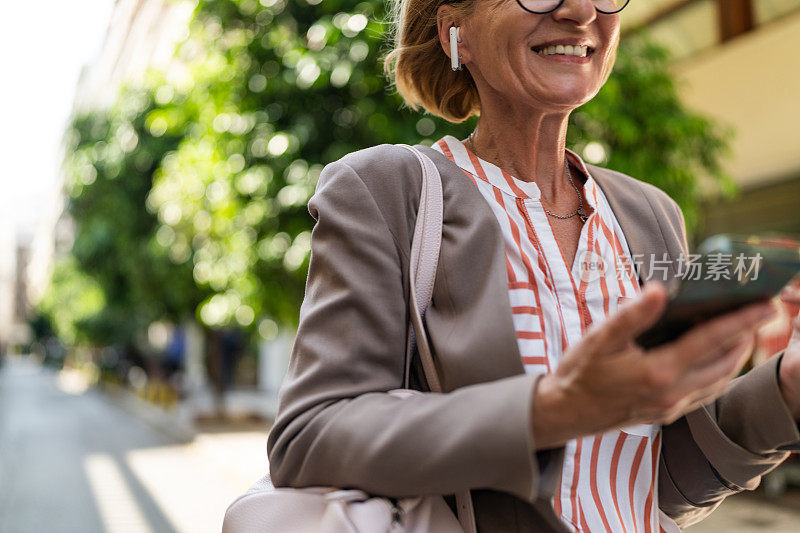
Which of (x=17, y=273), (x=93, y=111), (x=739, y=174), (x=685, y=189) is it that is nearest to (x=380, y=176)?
(x=685, y=189)

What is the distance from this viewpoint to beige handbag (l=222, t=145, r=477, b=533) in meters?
0.95

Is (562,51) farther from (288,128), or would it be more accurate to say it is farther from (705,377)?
(288,128)

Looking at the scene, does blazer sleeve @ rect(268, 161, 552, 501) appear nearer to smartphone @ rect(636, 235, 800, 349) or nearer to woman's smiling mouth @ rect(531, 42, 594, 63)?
smartphone @ rect(636, 235, 800, 349)

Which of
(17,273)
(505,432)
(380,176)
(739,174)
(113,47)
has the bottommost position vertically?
(17,273)

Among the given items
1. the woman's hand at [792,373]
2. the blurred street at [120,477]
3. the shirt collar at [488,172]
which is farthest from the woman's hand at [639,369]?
the blurred street at [120,477]

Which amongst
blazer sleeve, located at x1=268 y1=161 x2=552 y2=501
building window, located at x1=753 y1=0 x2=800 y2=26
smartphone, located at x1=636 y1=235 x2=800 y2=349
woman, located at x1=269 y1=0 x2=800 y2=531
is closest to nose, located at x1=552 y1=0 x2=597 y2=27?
woman, located at x1=269 y1=0 x2=800 y2=531

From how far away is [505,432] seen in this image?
32.7 inches

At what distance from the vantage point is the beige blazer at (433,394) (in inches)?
33.9

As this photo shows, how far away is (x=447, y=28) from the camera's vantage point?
1.27m

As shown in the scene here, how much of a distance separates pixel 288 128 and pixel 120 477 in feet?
22.0

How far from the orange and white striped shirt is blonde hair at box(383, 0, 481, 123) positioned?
187 millimetres

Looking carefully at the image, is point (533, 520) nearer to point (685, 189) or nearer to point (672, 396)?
point (672, 396)

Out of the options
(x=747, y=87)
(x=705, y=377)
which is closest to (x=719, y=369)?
(x=705, y=377)

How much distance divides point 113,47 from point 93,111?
105 ft
